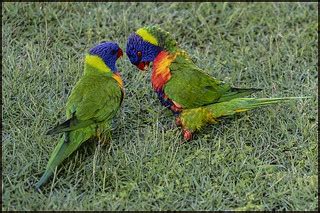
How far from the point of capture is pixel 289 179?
365cm

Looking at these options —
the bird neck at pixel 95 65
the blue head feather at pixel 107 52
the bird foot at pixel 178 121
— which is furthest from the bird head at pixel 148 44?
the bird foot at pixel 178 121

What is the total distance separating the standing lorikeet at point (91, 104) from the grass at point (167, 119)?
0.50 ft

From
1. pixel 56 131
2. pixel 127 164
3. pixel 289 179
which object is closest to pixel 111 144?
pixel 127 164

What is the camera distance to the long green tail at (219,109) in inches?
153

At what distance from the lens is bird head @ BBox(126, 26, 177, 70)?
392 cm

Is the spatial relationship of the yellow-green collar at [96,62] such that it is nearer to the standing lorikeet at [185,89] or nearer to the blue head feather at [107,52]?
the blue head feather at [107,52]

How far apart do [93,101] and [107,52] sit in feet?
1.51

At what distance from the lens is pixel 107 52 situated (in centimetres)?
399

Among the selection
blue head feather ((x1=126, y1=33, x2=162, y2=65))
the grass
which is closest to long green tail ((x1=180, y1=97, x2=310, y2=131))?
the grass

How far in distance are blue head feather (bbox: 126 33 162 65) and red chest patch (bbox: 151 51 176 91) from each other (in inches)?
1.7

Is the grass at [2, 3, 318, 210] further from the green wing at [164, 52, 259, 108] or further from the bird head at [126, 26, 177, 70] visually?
the bird head at [126, 26, 177, 70]

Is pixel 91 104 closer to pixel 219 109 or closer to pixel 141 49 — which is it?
pixel 141 49

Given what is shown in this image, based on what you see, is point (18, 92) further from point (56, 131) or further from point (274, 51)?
point (274, 51)

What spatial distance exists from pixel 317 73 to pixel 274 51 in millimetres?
428
